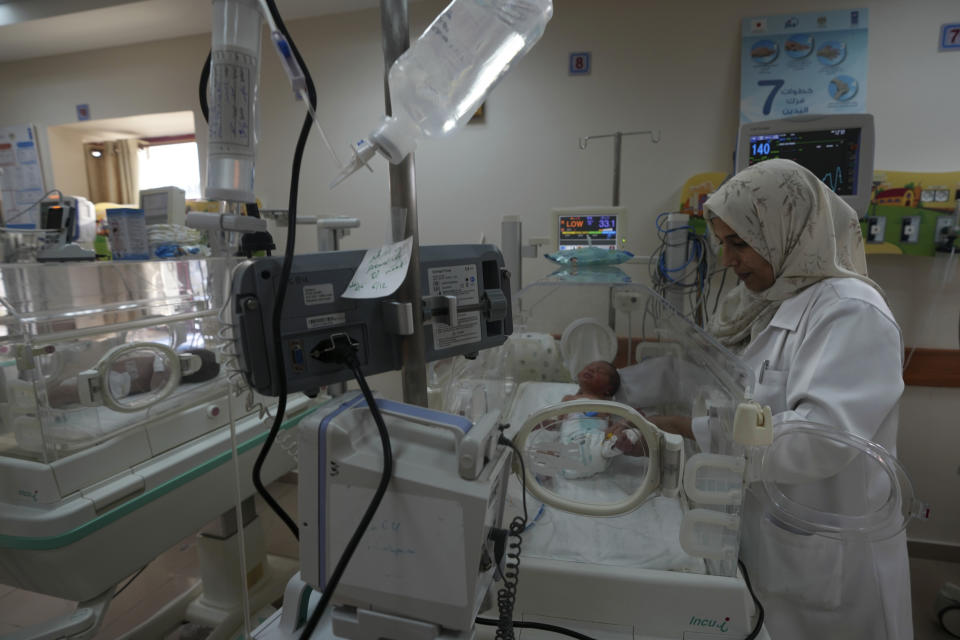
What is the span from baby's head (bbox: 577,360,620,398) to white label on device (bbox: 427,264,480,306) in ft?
3.58

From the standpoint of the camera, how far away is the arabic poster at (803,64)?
2.12 m

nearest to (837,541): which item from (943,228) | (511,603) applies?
(511,603)

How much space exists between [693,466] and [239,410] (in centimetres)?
158

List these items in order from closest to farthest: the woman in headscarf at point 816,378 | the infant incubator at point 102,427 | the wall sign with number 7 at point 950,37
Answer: the woman in headscarf at point 816,378 < the infant incubator at point 102,427 < the wall sign with number 7 at point 950,37

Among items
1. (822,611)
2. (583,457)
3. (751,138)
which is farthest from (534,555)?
(751,138)

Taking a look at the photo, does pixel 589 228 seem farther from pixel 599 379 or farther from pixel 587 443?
pixel 587 443

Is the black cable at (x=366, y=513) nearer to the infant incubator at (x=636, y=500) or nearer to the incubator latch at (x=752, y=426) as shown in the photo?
the infant incubator at (x=636, y=500)

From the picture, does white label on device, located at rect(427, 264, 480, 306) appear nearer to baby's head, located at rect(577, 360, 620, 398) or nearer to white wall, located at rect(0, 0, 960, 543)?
baby's head, located at rect(577, 360, 620, 398)

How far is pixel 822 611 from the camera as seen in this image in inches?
44.0

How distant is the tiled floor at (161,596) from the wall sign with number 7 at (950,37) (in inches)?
91.7

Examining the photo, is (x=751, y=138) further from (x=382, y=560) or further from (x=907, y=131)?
(x=382, y=560)

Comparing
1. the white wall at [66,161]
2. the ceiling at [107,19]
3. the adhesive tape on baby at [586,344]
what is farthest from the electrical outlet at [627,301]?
the white wall at [66,161]

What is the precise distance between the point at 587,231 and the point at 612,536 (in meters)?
1.23

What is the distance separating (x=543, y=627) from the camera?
0.77 metres
